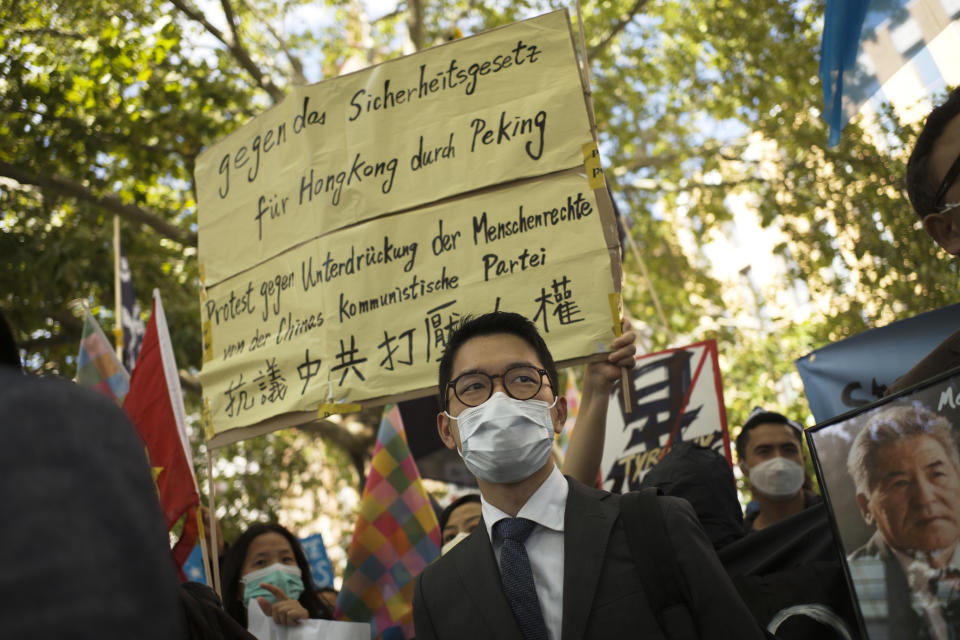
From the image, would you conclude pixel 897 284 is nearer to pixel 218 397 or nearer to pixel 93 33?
pixel 218 397

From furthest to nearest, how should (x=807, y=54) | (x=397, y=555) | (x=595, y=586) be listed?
1. (x=807, y=54)
2. (x=397, y=555)
3. (x=595, y=586)

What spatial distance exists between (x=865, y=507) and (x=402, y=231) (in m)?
2.37

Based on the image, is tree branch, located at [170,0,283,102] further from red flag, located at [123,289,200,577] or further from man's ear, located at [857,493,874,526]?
man's ear, located at [857,493,874,526]

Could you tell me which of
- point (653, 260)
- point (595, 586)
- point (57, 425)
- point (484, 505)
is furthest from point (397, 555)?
point (653, 260)

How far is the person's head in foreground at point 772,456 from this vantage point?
3.94m

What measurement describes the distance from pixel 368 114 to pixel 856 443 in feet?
9.14

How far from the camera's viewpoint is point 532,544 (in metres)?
2.27

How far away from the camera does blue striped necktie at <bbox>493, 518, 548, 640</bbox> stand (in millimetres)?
2086

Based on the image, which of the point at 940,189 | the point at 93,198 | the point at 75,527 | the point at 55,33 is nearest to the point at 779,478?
the point at 940,189

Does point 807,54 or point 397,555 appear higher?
point 807,54

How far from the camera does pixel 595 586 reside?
2.04 metres

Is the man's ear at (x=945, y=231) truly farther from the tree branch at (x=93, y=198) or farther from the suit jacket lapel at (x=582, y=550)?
the tree branch at (x=93, y=198)

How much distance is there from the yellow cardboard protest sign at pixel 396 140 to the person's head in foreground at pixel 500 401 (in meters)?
1.13

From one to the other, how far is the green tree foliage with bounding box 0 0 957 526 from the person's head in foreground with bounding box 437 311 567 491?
388 centimetres
